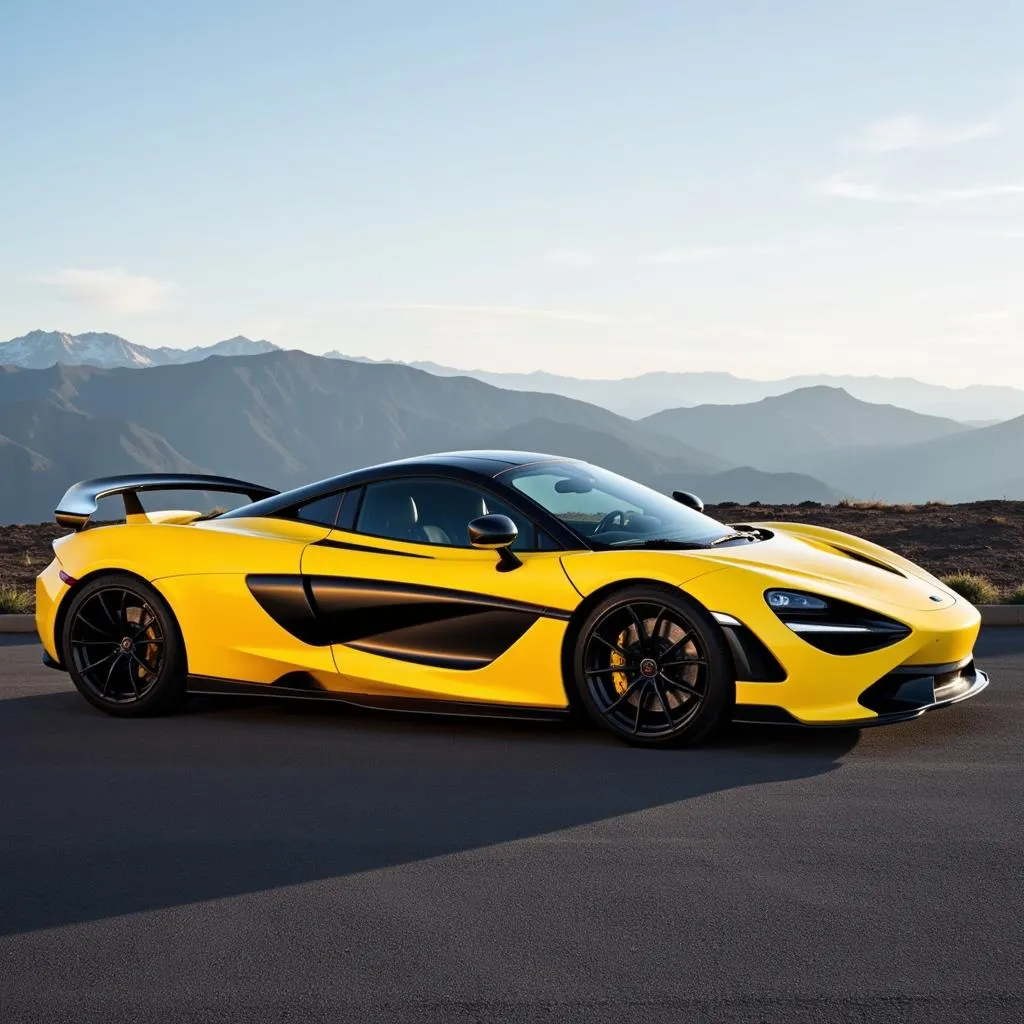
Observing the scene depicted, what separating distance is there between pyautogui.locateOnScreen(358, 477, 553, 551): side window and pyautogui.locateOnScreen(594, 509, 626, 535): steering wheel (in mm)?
355

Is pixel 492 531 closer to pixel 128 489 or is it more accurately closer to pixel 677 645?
pixel 677 645

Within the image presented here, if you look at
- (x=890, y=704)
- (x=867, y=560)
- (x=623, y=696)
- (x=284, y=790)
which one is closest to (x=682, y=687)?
(x=623, y=696)

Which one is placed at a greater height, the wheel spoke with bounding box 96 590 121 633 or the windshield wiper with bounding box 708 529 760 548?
the windshield wiper with bounding box 708 529 760 548

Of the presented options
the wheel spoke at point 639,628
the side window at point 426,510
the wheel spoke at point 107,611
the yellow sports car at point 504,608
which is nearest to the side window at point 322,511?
the yellow sports car at point 504,608

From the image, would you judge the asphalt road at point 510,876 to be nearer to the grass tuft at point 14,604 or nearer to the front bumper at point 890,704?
the front bumper at point 890,704

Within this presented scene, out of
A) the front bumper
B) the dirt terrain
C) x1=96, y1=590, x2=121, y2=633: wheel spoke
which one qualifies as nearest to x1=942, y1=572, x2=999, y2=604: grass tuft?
the dirt terrain

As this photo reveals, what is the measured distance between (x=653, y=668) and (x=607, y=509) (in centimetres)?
116

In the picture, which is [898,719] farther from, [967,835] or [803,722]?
[967,835]

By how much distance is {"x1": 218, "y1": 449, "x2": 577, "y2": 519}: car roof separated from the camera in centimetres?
759

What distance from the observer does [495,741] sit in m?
7.11

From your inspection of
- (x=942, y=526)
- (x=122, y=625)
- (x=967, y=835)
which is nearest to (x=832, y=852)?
(x=967, y=835)

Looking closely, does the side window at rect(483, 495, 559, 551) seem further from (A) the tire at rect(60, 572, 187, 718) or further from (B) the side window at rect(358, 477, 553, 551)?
(A) the tire at rect(60, 572, 187, 718)

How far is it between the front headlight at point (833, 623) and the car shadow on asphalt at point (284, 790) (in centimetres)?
53

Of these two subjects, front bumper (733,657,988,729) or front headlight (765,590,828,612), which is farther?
front headlight (765,590,828,612)
